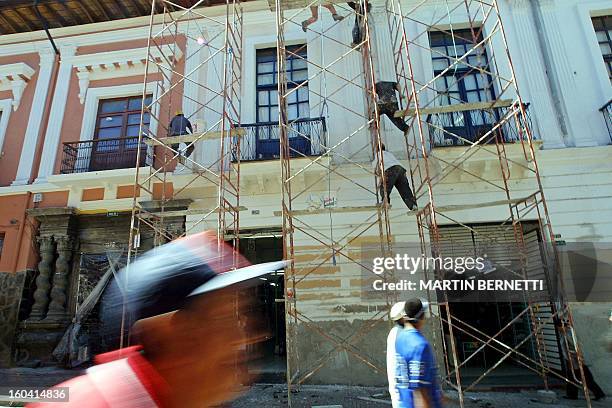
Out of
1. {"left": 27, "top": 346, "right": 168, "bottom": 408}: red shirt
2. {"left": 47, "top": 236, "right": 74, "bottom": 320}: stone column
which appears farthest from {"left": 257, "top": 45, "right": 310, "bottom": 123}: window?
{"left": 27, "top": 346, "right": 168, "bottom": 408}: red shirt

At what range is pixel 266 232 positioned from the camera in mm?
8320

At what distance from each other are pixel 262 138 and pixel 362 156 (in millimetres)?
2291

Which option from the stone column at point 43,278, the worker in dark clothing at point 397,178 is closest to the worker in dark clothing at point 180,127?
the stone column at point 43,278

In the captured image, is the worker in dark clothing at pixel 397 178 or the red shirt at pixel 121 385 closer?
the red shirt at pixel 121 385

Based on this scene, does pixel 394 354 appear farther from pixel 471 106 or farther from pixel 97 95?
pixel 97 95

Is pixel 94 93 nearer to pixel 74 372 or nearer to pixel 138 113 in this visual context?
pixel 138 113

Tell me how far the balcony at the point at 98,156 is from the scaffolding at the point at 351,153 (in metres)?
0.56

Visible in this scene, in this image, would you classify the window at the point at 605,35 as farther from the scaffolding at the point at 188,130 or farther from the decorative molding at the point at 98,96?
the decorative molding at the point at 98,96

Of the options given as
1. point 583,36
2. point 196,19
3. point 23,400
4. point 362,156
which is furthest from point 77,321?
point 583,36

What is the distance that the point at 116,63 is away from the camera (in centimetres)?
1013

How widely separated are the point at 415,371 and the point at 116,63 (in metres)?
10.4

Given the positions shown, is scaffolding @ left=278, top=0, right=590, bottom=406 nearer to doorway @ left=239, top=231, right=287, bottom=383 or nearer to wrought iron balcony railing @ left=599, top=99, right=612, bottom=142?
doorway @ left=239, top=231, right=287, bottom=383

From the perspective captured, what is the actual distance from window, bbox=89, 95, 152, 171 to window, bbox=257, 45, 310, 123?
115 inches

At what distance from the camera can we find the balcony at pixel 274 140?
863cm
